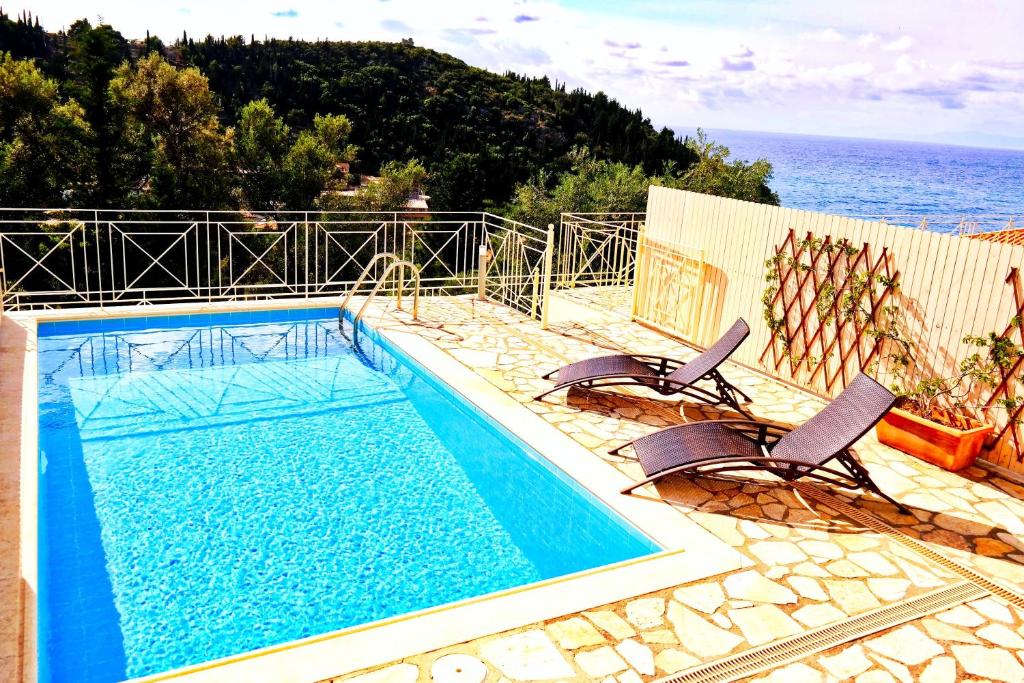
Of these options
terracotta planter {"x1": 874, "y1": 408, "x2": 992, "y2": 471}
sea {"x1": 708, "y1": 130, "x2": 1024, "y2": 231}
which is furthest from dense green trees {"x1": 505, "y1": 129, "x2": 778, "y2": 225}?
sea {"x1": 708, "y1": 130, "x2": 1024, "y2": 231}

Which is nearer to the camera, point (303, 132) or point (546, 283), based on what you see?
point (546, 283)

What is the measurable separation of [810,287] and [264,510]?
5.40 metres

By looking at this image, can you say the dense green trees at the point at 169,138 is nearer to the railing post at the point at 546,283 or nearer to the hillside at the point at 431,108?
the hillside at the point at 431,108

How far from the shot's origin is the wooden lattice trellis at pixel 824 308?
6891mm

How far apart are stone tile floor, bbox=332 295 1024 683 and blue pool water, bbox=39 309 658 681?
2.40 feet

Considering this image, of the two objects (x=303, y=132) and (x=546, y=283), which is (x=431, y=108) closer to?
(x=303, y=132)

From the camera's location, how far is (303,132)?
98.3 feet

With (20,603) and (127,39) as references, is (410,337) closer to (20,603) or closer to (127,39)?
(20,603)

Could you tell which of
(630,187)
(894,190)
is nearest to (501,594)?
(630,187)

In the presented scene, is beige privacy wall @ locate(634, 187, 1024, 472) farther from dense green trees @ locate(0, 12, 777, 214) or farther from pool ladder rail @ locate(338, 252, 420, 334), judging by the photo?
dense green trees @ locate(0, 12, 777, 214)

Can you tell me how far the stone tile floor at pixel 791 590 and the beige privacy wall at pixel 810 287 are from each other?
0.69 metres

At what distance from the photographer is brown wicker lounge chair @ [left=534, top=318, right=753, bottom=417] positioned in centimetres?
677

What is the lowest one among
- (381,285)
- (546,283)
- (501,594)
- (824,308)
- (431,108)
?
(501,594)

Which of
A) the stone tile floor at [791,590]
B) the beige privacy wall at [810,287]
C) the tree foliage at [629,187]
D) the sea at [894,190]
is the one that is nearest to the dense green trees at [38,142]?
the tree foliage at [629,187]
